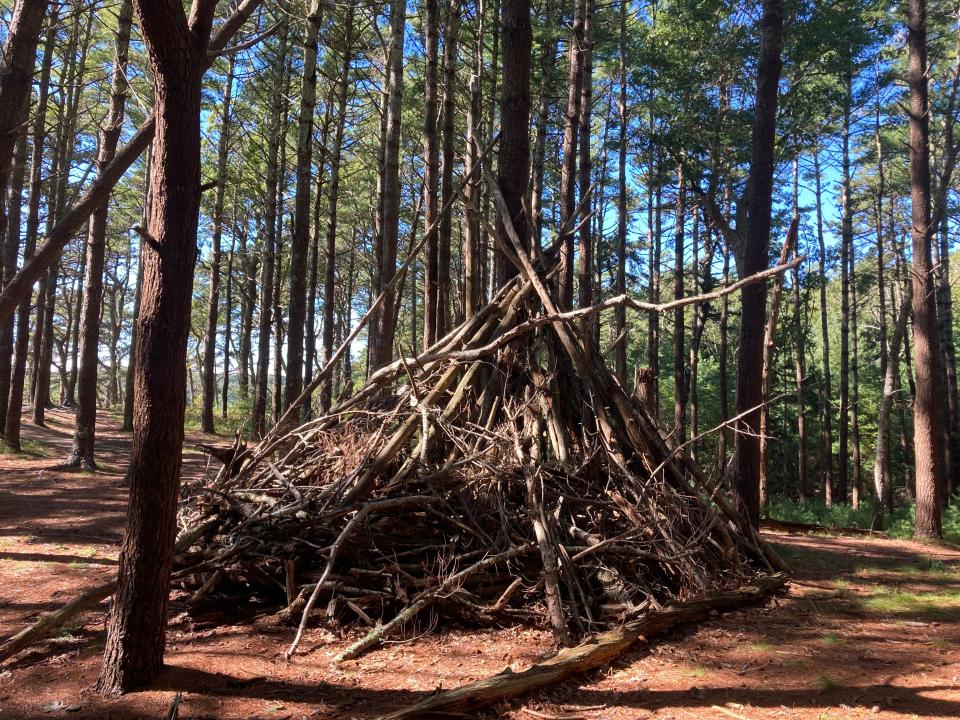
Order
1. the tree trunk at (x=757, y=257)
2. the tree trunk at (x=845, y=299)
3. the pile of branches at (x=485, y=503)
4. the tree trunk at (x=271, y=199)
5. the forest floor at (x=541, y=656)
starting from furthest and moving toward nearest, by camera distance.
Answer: the tree trunk at (x=845, y=299) < the tree trunk at (x=271, y=199) < the tree trunk at (x=757, y=257) < the pile of branches at (x=485, y=503) < the forest floor at (x=541, y=656)

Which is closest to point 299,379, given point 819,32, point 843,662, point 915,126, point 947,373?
point 843,662

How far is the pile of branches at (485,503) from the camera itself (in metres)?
4.31

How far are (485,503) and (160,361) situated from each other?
249 cm

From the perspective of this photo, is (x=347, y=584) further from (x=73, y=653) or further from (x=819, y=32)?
(x=819, y=32)

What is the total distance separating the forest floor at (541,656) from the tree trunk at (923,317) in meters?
4.41

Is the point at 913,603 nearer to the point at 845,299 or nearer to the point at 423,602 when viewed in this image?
the point at 423,602

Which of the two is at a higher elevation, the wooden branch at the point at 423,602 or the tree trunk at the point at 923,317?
the tree trunk at the point at 923,317

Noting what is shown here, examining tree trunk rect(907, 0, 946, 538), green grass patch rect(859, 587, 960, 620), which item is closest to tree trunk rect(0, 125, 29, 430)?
green grass patch rect(859, 587, 960, 620)

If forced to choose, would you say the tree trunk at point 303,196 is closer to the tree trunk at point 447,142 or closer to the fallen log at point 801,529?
the tree trunk at point 447,142

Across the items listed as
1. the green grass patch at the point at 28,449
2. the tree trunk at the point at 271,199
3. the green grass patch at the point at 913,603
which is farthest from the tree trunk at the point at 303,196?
the green grass patch at the point at 913,603

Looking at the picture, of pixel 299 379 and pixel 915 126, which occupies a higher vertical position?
pixel 915 126

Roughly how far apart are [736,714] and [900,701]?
2.91ft

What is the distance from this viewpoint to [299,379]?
11.2m

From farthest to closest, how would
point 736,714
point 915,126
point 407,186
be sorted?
point 407,186 < point 915,126 < point 736,714
